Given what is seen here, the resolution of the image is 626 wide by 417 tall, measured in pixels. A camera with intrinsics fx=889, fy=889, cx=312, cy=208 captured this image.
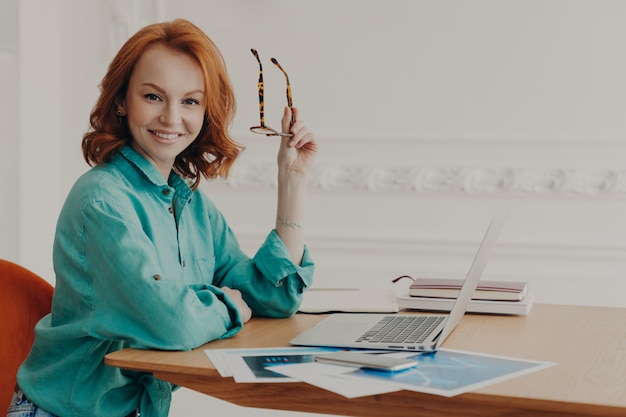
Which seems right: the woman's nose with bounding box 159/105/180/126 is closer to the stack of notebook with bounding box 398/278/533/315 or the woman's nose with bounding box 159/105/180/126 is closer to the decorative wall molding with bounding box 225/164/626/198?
the stack of notebook with bounding box 398/278/533/315

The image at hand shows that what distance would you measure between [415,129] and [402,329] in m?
1.55

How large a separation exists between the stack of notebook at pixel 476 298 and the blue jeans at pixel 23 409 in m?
0.74

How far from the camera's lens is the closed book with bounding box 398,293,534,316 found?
1.80 metres

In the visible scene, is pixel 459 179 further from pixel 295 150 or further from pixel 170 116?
pixel 170 116

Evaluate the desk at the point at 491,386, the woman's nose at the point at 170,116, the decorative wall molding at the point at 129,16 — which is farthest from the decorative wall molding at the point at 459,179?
the woman's nose at the point at 170,116

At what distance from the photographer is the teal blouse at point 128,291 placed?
1.44 meters

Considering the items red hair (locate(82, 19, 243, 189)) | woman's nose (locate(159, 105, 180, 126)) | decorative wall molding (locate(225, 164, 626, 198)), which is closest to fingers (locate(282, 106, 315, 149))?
red hair (locate(82, 19, 243, 189))

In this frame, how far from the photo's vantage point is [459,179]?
297 centimetres

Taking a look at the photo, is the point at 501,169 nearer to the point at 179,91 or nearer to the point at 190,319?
the point at 179,91

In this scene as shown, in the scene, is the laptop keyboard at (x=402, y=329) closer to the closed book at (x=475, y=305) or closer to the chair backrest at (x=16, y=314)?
the closed book at (x=475, y=305)

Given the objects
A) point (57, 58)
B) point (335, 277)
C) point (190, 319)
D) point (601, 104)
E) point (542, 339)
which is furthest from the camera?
point (57, 58)

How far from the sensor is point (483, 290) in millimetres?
1848

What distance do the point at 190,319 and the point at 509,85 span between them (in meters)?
1.83

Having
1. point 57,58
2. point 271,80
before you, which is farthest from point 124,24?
point 271,80
